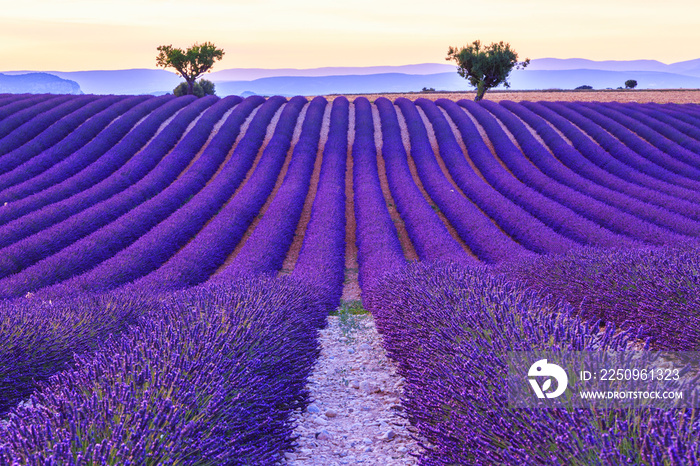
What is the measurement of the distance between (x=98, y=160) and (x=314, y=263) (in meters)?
11.8

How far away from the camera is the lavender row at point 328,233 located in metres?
9.94

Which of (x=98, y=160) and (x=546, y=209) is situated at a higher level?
(x=98, y=160)

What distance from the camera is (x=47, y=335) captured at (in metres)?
5.34

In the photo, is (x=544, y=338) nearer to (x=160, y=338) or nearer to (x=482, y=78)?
(x=160, y=338)

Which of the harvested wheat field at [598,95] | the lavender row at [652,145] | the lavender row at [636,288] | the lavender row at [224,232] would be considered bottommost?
the lavender row at [224,232]

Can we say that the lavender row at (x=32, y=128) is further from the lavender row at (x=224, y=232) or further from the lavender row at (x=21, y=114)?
the lavender row at (x=224, y=232)

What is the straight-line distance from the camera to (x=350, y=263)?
12.9 m

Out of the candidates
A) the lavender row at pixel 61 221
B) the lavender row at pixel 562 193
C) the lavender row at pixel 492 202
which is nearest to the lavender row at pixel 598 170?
the lavender row at pixel 562 193

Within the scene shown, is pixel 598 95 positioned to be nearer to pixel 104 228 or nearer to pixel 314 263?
pixel 314 263

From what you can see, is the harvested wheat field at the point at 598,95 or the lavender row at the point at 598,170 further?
the harvested wheat field at the point at 598,95

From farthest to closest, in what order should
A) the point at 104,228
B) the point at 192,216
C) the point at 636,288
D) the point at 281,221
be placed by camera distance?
the point at 192,216, the point at 281,221, the point at 104,228, the point at 636,288

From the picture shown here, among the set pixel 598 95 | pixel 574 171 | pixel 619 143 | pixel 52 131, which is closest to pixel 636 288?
pixel 574 171

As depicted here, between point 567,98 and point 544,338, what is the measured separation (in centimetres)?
3537

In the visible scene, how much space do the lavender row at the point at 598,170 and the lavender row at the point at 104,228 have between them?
12.9 metres
